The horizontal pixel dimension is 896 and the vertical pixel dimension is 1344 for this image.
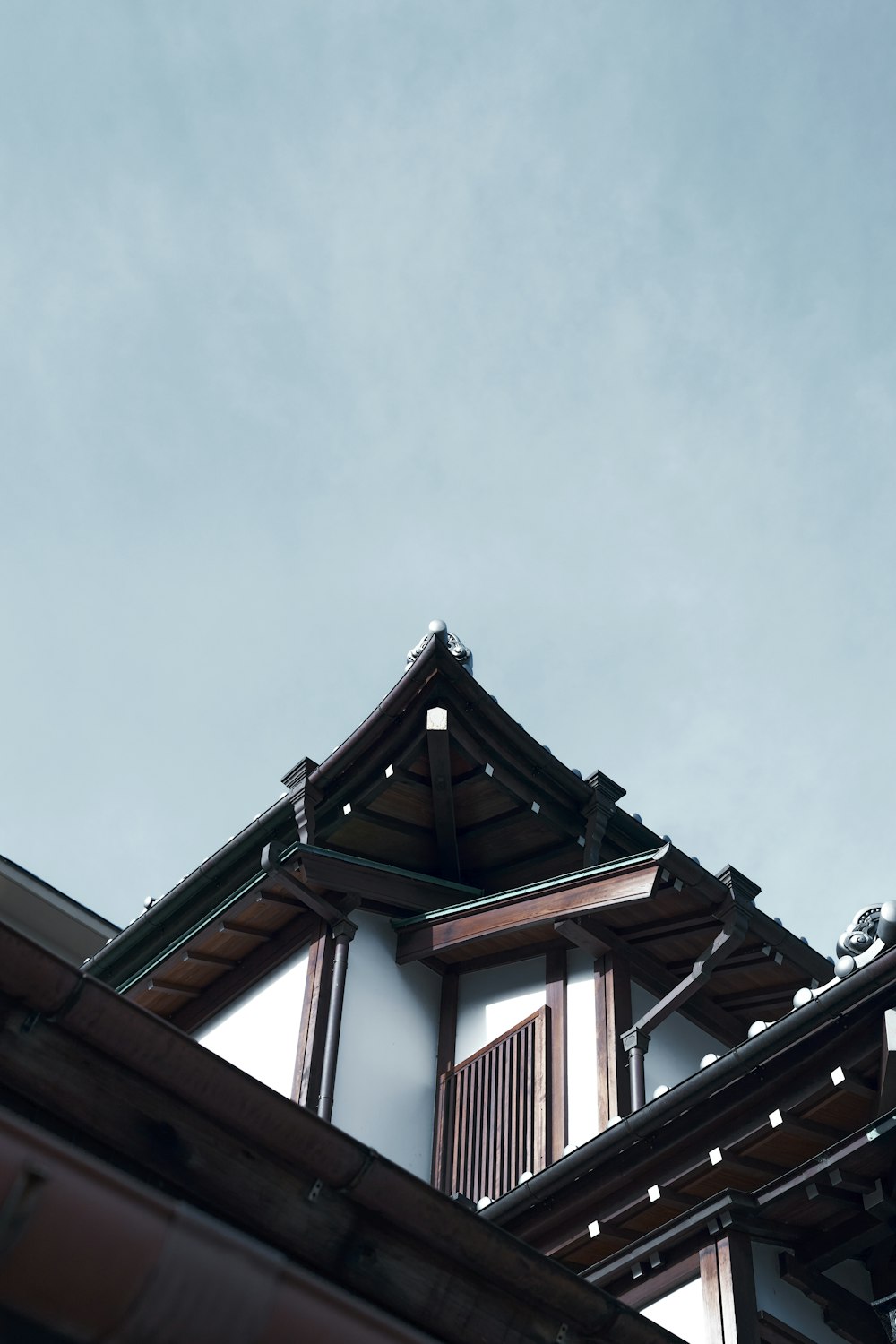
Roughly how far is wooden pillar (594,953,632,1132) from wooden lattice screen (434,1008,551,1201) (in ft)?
1.74

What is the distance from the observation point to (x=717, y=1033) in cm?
1200

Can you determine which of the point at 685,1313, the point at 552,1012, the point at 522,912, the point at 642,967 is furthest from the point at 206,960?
the point at 685,1313

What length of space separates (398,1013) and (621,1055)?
2475mm

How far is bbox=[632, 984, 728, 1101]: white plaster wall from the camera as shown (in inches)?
434

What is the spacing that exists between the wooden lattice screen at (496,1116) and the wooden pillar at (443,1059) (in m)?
0.01

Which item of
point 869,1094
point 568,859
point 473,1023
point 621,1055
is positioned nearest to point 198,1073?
point 869,1094

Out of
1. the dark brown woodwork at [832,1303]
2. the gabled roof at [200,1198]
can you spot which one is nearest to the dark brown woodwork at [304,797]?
the dark brown woodwork at [832,1303]

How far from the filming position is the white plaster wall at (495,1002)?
1192 cm

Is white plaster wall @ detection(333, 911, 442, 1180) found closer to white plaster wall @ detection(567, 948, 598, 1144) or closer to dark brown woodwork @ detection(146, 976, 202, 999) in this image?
white plaster wall @ detection(567, 948, 598, 1144)

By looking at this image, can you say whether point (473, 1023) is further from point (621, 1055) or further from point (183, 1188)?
point (183, 1188)

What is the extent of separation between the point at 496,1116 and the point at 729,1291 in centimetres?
379

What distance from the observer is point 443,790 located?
43.2 feet

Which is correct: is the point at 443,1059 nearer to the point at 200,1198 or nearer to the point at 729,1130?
the point at 729,1130

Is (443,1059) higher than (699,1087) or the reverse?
higher
